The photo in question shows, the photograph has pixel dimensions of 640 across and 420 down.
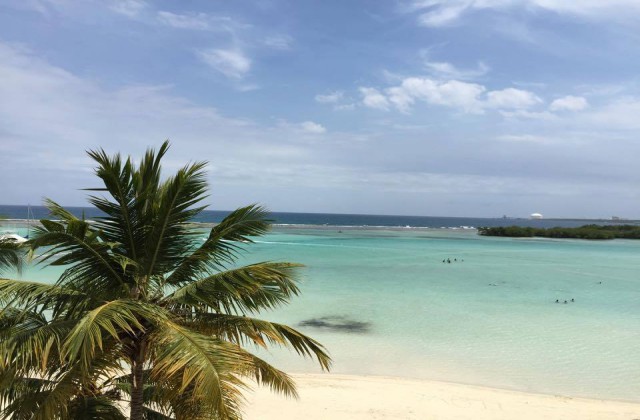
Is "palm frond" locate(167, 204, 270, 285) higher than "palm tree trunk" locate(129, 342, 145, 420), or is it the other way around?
"palm frond" locate(167, 204, 270, 285)

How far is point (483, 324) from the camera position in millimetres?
15391

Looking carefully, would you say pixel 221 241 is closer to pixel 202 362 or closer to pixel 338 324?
pixel 202 362

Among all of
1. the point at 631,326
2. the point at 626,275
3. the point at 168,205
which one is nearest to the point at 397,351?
the point at 631,326

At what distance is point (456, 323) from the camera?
15.4 meters

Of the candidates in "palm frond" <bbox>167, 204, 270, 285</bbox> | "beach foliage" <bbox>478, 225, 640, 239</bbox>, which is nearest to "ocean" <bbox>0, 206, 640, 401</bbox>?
"palm frond" <bbox>167, 204, 270, 285</bbox>

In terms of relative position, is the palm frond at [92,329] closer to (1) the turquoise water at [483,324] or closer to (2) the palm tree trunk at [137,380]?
(2) the palm tree trunk at [137,380]

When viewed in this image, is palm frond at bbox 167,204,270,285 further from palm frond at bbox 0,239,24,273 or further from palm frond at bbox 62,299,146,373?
palm frond at bbox 0,239,24,273

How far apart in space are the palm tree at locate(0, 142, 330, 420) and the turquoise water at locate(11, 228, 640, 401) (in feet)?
24.1

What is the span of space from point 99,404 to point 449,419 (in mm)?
6010

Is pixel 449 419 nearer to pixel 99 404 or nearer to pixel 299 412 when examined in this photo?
pixel 299 412

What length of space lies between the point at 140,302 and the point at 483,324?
44.6ft

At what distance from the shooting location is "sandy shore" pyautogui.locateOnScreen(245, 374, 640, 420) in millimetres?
8328

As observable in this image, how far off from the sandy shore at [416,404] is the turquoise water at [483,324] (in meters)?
0.86

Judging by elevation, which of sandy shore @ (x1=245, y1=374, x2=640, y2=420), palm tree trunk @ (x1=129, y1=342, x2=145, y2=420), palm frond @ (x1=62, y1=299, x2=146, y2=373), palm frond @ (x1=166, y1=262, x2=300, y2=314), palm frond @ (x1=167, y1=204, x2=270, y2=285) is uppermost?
palm frond @ (x1=167, y1=204, x2=270, y2=285)
